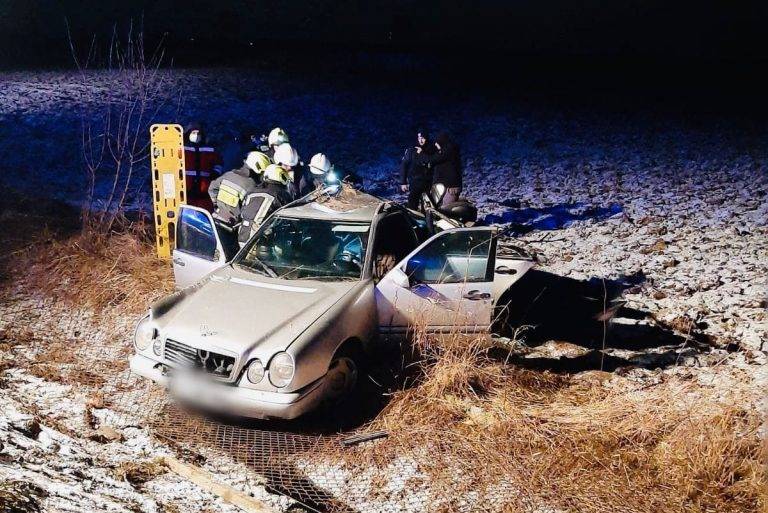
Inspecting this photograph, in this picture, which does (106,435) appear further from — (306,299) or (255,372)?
(306,299)

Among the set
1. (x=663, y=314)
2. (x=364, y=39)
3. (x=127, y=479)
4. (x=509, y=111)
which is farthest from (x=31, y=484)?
(x=364, y=39)

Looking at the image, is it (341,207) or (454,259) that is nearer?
(454,259)

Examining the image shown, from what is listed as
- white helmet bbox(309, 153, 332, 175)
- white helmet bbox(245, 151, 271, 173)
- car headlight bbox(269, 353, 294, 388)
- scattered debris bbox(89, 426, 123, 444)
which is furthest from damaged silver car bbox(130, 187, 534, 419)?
white helmet bbox(309, 153, 332, 175)

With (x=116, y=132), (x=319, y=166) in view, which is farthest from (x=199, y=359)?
(x=116, y=132)

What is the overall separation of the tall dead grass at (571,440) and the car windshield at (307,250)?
2.89 ft

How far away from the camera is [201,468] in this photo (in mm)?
4801

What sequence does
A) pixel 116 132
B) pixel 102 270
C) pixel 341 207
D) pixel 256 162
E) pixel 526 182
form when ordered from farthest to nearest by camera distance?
1. pixel 116 132
2. pixel 526 182
3. pixel 102 270
4. pixel 256 162
5. pixel 341 207

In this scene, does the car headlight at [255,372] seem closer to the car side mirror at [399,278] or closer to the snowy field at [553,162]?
the car side mirror at [399,278]

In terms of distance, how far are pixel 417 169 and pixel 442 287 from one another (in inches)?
161

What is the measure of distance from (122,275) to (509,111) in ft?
41.2

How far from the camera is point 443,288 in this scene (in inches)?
235

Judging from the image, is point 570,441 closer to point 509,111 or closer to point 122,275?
point 122,275

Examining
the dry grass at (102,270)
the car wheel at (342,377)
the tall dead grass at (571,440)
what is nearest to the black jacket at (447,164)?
the dry grass at (102,270)

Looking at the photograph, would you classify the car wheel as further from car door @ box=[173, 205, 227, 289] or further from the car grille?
car door @ box=[173, 205, 227, 289]
